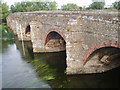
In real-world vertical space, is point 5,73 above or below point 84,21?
below

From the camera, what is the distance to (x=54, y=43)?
1988 centimetres

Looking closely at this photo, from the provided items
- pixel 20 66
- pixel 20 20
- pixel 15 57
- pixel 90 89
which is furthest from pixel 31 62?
pixel 20 20

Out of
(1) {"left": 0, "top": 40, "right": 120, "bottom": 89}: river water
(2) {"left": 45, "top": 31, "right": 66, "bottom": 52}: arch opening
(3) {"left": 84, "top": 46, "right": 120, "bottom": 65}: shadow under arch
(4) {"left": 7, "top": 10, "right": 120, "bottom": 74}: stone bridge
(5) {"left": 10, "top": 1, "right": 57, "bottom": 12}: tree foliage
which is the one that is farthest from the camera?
(5) {"left": 10, "top": 1, "right": 57, "bottom": 12}: tree foliage

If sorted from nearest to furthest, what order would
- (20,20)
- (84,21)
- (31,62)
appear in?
(84,21)
(31,62)
(20,20)

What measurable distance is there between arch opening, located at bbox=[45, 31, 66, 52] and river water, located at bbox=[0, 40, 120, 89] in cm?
139

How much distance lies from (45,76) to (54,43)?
6.74 meters

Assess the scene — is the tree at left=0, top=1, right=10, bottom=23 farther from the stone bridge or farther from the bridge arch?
the bridge arch

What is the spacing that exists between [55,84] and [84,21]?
590cm

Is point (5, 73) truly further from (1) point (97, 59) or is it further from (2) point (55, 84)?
(1) point (97, 59)

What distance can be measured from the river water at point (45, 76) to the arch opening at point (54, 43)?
139 cm

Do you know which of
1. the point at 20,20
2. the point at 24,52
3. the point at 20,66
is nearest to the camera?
the point at 20,66

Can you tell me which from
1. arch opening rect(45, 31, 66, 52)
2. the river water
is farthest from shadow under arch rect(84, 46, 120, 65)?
arch opening rect(45, 31, 66, 52)

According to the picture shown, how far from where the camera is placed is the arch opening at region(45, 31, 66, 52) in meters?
19.5

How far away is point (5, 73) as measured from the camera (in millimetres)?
14914
